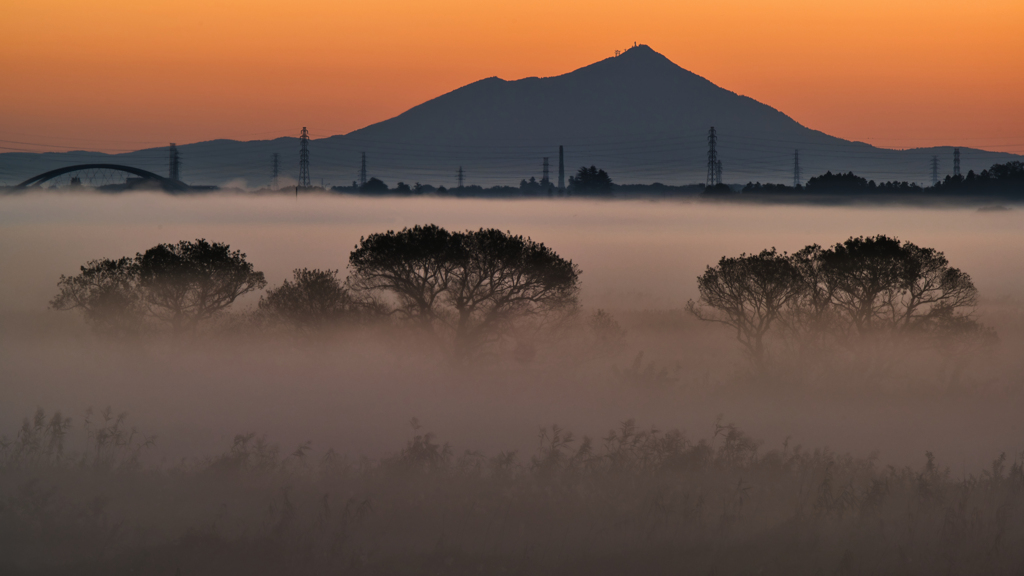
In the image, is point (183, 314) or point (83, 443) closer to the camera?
point (83, 443)

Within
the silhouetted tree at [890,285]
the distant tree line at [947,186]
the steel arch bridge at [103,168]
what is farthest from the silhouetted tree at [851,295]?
the steel arch bridge at [103,168]

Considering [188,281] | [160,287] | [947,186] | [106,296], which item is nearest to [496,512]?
[188,281]

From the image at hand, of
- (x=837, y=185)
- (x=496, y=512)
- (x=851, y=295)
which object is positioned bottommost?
(x=496, y=512)

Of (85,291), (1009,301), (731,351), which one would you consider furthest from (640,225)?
(85,291)

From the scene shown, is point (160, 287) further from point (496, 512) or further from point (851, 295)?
point (851, 295)

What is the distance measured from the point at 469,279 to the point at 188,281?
1707cm

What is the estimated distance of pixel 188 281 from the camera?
48156mm

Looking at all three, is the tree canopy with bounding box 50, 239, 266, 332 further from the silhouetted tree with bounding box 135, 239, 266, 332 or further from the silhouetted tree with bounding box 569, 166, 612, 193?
the silhouetted tree with bounding box 569, 166, 612, 193

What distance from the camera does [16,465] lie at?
23.8 m

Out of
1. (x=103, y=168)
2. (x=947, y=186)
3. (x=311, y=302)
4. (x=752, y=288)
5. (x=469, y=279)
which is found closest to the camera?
(x=469, y=279)

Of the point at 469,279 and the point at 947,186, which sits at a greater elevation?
the point at 947,186

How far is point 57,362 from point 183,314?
697 centimetres

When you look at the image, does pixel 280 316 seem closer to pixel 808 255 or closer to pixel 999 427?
pixel 808 255

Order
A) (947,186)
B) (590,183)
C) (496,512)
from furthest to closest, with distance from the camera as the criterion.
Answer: (590,183) < (947,186) < (496,512)
